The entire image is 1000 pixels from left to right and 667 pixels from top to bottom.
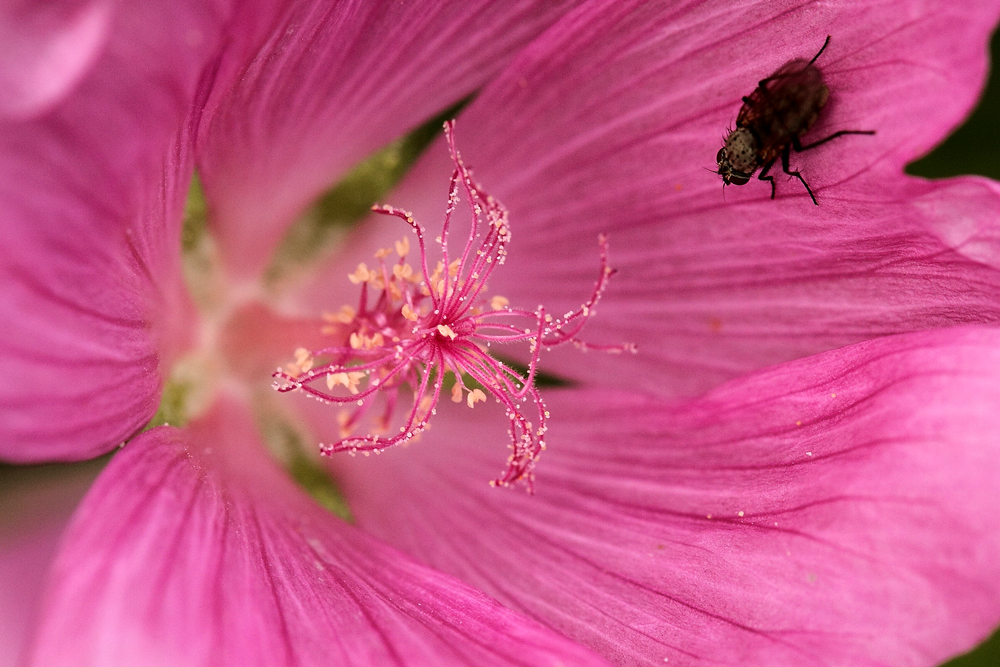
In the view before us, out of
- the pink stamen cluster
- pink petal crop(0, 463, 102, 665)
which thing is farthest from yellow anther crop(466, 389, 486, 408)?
pink petal crop(0, 463, 102, 665)

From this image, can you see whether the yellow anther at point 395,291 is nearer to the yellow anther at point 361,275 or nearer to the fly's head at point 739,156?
the yellow anther at point 361,275

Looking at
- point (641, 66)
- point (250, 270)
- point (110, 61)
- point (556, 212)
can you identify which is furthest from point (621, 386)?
point (110, 61)

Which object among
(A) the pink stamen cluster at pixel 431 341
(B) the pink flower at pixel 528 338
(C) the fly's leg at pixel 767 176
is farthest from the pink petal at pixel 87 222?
(C) the fly's leg at pixel 767 176

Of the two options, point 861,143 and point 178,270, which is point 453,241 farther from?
point 861,143

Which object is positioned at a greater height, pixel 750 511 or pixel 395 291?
pixel 395 291

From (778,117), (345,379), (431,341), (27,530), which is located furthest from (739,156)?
(27,530)

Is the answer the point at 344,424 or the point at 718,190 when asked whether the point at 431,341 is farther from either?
the point at 718,190

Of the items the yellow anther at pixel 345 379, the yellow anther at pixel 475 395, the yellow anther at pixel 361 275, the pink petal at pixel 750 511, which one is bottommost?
the pink petal at pixel 750 511

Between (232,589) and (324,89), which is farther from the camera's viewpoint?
(324,89)
